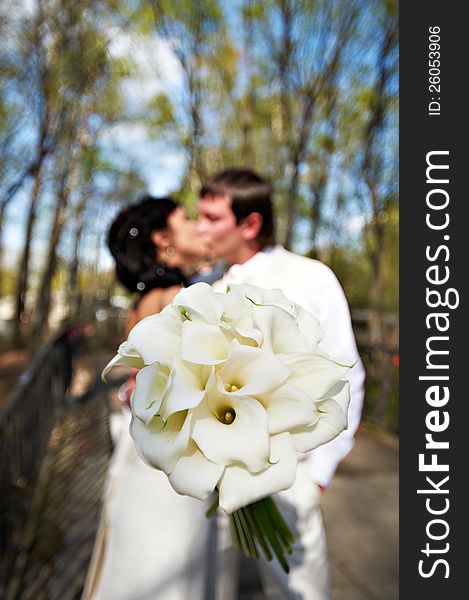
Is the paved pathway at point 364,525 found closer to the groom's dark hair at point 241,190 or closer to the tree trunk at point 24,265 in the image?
the groom's dark hair at point 241,190

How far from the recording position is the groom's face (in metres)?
2.14

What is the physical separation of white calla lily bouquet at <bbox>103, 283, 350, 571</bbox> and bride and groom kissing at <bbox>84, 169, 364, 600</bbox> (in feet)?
2.76

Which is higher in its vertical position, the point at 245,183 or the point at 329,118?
the point at 329,118

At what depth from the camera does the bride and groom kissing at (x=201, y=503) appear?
1.80 meters

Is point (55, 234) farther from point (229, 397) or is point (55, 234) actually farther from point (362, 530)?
point (229, 397)

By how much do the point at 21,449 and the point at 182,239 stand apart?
187 cm

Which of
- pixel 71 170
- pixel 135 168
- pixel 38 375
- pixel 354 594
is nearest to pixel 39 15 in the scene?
pixel 71 170

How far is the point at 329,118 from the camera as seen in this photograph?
9398mm

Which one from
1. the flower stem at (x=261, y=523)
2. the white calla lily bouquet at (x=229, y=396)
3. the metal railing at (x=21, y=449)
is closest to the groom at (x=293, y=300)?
the flower stem at (x=261, y=523)

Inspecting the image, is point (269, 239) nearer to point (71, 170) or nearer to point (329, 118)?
point (329, 118)

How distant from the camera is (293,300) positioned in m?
1.96

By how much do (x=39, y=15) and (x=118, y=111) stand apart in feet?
25.4

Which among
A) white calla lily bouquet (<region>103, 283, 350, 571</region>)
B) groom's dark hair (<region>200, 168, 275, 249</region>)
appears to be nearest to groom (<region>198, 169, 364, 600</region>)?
groom's dark hair (<region>200, 168, 275, 249</region>)

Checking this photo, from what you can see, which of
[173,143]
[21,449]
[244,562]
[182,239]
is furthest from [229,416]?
[173,143]
